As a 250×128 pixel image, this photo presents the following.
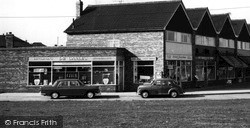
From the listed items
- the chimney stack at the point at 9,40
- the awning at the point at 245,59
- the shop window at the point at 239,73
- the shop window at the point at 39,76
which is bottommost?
the shop window at the point at 39,76

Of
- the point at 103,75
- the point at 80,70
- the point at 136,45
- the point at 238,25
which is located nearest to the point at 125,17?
the point at 136,45

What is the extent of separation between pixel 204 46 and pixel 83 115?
1129 inches

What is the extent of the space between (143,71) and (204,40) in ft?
35.9

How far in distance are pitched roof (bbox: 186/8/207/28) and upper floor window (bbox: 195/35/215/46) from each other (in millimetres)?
1503

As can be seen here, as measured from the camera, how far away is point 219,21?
4775cm

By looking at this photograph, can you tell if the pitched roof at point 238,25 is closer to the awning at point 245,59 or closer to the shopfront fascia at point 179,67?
the awning at point 245,59

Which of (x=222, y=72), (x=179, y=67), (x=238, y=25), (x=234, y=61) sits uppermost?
(x=238, y=25)

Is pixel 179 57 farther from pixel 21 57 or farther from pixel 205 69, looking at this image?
pixel 21 57

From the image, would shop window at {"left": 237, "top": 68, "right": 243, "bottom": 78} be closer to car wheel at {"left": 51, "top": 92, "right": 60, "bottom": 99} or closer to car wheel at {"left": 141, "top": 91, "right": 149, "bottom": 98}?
car wheel at {"left": 141, "top": 91, "right": 149, "bottom": 98}

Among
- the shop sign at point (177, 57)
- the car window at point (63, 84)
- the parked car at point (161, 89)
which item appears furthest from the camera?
the shop sign at point (177, 57)

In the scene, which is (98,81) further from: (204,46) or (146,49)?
(204,46)

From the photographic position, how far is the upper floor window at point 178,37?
118ft

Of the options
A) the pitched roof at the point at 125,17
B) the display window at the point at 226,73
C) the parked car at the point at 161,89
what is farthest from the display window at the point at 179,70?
the display window at the point at 226,73

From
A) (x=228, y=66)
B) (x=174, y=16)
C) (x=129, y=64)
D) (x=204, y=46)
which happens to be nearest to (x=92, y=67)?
(x=129, y=64)
